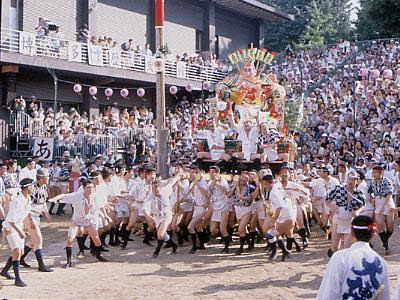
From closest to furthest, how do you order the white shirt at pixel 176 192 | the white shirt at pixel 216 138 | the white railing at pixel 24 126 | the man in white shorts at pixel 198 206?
1. the man in white shorts at pixel 198 206
2. the white shirt at pixel 176 192
3. the white shirt at pixel 216 138
4. the white railing at pixel 24 126

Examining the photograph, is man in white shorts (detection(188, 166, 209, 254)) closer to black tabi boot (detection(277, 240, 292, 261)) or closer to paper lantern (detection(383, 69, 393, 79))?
black tabi boot (detection(277, 240, 292, 261))

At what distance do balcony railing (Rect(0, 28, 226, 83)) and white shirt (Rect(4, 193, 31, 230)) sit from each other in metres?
12.6

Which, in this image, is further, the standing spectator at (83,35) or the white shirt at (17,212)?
the standing spectator at (83,35)

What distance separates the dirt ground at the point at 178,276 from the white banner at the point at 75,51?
12.0 metres

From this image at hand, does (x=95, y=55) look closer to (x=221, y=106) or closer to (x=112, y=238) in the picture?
(x=221, y=106)

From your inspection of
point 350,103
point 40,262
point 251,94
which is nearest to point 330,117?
point 350,103

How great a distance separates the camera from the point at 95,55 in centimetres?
2472

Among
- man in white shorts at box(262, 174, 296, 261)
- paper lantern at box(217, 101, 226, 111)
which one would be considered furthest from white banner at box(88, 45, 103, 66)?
man in white shorts at box(262, 174, 296, 261)

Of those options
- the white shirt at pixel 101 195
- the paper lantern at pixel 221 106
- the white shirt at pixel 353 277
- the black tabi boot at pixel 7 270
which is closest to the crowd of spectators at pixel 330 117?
the paper lantern at pixel 221 106

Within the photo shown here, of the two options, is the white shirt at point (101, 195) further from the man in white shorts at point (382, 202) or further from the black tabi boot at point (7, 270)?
the man in white shorts at point (382, 202)

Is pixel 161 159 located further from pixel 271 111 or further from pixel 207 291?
pixel 207 291

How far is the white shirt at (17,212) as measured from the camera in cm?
979

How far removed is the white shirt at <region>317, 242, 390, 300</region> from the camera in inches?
196

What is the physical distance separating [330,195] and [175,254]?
3.79 m
